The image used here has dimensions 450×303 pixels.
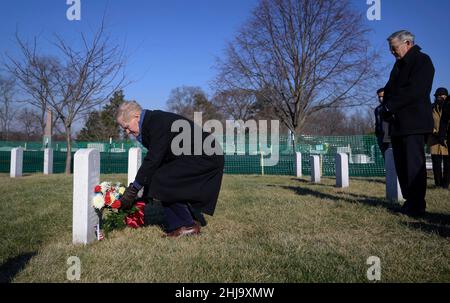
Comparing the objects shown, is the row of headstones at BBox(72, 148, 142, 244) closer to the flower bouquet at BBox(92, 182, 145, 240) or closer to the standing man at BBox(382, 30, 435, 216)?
the flower bouquet at BBox(92, 182, 145, 240)

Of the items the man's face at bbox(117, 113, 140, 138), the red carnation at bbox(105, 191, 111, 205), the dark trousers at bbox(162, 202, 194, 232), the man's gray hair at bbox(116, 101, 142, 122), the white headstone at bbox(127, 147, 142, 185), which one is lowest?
the dark trousers at bbox(162, 202, 194, 232)

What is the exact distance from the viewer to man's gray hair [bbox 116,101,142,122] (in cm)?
365

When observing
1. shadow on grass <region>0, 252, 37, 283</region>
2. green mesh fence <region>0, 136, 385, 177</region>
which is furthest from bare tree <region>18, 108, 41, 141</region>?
shadow on grass <region>0, 252, 37, 283</region>

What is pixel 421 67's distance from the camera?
4273 mm

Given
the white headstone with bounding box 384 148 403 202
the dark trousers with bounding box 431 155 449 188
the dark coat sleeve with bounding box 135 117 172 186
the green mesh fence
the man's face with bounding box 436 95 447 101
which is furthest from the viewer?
the green mesh fence

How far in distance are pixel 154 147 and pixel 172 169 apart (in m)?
0.34

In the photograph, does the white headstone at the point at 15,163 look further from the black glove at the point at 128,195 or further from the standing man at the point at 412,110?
the standing man at the point at 412,110

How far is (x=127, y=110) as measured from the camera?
367cm

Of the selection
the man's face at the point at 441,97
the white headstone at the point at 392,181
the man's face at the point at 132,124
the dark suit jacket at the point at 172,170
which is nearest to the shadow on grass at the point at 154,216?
the dark suit jacket at the point at 172,170

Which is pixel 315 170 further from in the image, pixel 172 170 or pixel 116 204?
pixel 116 204

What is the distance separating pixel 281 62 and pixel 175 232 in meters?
18.8

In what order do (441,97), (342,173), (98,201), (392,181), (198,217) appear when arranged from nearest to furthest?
(98,201)
(198,217)
(392,181)
(441,97)
(342,173)

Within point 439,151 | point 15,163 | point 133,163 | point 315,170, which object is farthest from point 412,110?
point 15,163

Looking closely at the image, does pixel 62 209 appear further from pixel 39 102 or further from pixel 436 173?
pixel 39 102
